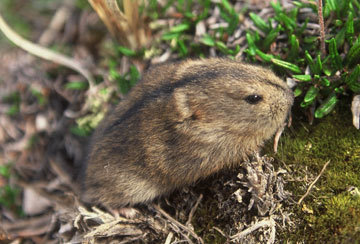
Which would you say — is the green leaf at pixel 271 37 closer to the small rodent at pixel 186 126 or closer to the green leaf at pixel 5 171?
the small rodent at pixel 186 126

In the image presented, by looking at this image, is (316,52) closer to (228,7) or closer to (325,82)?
(325,82)

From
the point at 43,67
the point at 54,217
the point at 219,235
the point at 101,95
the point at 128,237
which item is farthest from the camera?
A: the point at 43,67

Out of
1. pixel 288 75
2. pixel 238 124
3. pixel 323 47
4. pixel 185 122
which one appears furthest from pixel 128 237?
pixel 323 47

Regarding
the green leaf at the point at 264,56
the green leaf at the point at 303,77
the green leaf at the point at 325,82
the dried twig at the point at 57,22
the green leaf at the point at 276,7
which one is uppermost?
the dried twig at the point at 57,22

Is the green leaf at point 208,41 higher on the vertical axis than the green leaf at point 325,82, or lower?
higher

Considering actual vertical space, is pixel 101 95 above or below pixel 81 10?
below

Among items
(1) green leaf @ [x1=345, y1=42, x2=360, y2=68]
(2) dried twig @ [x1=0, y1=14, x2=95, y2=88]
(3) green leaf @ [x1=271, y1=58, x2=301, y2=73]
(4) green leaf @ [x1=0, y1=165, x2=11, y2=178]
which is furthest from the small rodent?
(4) green leaf @ [x1=0, y1=165, x2=11, y2=178]

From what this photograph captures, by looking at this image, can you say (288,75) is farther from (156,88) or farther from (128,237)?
(128,237)

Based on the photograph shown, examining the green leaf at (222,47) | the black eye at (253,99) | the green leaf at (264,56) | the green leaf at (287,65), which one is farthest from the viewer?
the green leaf at (222,47)

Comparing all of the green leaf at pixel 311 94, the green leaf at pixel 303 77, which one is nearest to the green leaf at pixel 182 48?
the green leaf at pixel 303 77

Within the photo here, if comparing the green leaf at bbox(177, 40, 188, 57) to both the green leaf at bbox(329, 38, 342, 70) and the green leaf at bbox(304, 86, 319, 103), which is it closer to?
the green leaf at bbox(304, 86, 319, 103)
